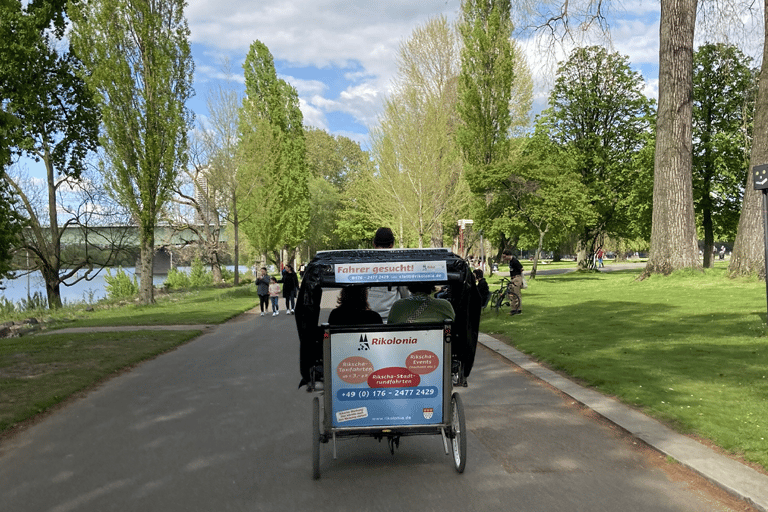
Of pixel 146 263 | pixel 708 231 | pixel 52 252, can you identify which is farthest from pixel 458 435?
pixel 708 231

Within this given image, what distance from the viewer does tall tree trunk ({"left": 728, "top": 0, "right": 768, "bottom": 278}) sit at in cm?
2236

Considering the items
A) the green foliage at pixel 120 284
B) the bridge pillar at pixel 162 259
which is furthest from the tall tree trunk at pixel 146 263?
the bridge pillar at pixel 162 259

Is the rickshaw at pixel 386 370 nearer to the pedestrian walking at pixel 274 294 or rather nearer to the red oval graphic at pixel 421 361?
the red oval graphic at pixel 421 361

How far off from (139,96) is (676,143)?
20121 millimetres

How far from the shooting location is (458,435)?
536cm

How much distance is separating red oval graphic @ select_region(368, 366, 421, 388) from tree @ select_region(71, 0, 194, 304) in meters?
22.8

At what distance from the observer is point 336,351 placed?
5.31 meters

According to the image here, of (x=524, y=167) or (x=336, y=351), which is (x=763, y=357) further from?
(x=524, y=167)

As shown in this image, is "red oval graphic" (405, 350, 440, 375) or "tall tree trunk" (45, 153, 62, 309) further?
"tall tree trunk" (45, 153, 62, 309)

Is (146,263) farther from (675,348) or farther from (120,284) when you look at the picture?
(675,348)

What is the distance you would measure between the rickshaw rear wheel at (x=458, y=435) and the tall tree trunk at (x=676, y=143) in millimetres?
21794

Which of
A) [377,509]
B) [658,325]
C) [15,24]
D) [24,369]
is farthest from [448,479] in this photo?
[15,24]

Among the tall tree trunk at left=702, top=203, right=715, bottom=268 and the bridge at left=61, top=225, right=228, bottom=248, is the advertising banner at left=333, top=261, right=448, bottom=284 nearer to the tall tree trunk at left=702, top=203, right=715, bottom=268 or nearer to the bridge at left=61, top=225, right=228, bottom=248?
the bridge at left=61, top=225, right=228, bottom=248

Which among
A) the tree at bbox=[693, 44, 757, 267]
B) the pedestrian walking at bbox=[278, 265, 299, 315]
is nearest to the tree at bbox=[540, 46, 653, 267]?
the tree at bbox=[693, 44, 757, 267]
